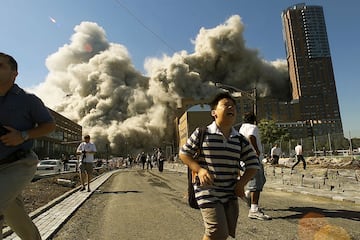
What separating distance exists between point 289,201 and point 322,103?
101m

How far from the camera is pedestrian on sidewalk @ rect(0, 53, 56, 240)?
2.46 m

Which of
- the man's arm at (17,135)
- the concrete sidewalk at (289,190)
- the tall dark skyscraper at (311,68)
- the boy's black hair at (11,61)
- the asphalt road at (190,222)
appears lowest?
the asphalt road at (190,222)

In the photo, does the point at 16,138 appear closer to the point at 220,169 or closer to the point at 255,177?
the point at 220,169

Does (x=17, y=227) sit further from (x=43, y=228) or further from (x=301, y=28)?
(x=301, y=28)

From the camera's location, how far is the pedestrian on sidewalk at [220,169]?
2.74 m

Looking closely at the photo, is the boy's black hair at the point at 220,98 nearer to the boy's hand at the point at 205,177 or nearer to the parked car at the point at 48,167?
the boy's hand at the point at 205,177

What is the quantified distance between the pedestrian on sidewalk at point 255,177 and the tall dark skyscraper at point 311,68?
98.6 m

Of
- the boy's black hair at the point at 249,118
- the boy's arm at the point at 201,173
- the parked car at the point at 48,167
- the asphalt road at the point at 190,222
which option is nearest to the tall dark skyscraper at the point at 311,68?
the parked car at the point at 48,167

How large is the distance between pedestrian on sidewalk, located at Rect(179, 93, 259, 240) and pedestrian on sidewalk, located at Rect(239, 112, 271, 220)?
279cm

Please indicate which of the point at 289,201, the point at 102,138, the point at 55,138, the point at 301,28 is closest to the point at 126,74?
the point at 102,138

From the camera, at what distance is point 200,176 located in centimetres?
271

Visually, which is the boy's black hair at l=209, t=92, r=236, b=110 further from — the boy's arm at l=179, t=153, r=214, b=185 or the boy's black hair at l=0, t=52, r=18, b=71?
the boy's black hair at l=0, t=52, r=18, b=71

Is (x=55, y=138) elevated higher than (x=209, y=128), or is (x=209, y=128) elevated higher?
(x=55, y=138)

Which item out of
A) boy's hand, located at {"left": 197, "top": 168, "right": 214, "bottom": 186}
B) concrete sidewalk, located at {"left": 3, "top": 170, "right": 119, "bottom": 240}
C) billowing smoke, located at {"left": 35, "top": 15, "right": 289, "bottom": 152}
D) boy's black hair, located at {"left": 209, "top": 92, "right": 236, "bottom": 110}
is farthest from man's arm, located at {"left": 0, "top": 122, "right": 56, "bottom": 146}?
billowing smoke, located at {"left": 35, "top": 15, "right": 289, "bottom": 152}
